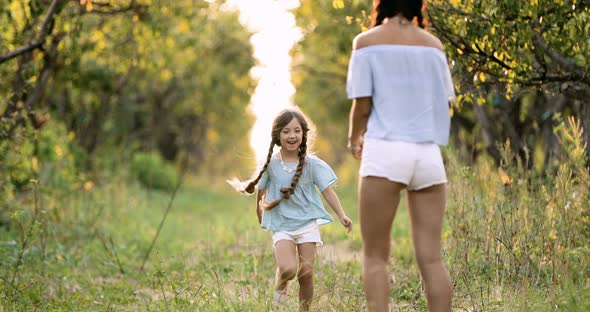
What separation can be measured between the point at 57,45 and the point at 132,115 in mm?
13752

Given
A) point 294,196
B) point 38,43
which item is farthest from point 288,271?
point 38,43

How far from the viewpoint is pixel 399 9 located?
4.10 metres

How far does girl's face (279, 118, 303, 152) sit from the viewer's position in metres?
5.20

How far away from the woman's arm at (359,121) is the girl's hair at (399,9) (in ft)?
1.52

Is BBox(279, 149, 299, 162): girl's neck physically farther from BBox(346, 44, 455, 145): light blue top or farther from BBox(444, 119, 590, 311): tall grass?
BBox(444, 119, 590, 311): tall grass

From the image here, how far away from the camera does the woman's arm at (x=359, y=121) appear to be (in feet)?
13.4

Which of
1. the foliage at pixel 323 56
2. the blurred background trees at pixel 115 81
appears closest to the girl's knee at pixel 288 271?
the blurred background trees at pixel 115 81

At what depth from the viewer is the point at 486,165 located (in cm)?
692

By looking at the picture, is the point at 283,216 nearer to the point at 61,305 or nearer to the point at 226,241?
the point at 61,305

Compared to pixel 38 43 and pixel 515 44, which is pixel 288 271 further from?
pixel 38 43

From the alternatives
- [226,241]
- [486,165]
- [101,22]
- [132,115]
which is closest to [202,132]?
[132,115]

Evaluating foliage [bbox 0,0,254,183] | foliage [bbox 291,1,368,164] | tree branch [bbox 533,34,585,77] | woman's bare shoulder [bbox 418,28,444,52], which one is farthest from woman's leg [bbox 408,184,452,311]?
foliage [bbox 0,0,254,183]

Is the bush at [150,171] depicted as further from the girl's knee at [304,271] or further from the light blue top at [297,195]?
the girl's knee at [304,271]

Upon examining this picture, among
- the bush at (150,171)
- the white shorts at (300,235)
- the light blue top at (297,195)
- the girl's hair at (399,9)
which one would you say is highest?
the girl's hair at (399,9)
